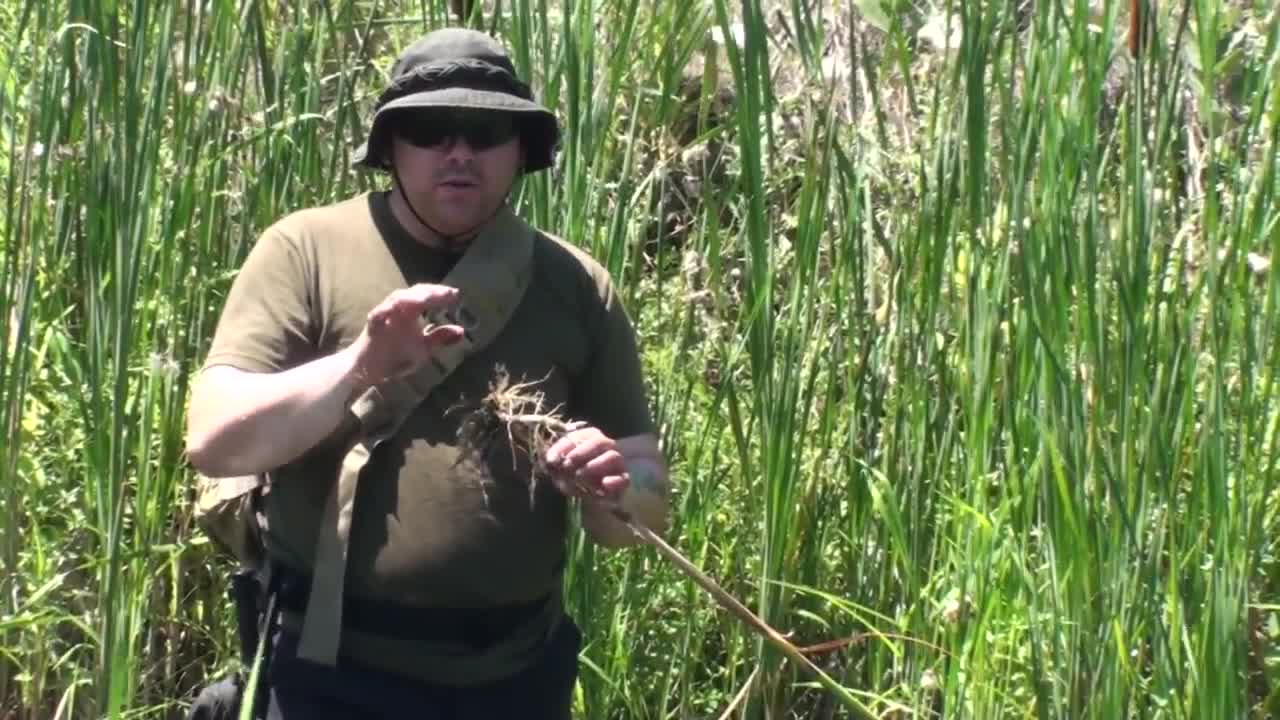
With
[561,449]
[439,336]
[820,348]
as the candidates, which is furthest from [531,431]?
[820,348]

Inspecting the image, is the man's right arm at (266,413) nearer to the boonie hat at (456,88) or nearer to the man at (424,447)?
the man at (424,447)

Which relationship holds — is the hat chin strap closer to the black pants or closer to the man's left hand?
the man's left hand

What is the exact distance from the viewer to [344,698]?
2295 millimetres

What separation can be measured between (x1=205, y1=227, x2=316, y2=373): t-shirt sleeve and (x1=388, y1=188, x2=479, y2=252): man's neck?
141mm

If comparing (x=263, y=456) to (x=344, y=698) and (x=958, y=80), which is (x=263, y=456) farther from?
(x=958, y=80)

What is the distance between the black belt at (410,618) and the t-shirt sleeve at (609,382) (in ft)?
0.89

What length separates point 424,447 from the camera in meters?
2.27

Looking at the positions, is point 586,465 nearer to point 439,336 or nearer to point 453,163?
point 439,336

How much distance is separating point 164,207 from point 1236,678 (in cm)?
171

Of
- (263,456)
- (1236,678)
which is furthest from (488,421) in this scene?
(1236,678)

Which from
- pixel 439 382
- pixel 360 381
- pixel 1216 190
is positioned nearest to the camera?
pixel 360 381

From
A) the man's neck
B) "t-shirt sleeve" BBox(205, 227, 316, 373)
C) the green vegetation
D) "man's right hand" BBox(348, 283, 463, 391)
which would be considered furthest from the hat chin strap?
the green vegetation

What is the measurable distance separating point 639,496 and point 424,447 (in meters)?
0.28

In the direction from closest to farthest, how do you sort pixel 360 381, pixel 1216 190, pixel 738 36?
pixel 360 381
pixel 1216 190
pixel 738 36
